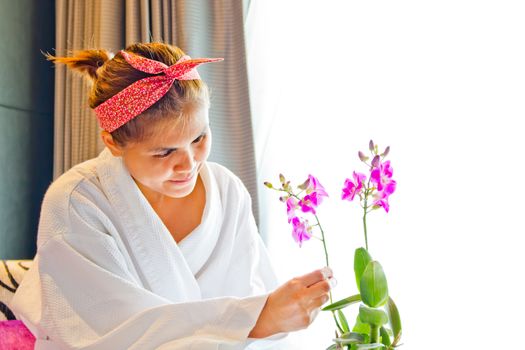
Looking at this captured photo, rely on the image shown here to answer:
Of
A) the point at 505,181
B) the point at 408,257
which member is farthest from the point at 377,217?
the point at 505,181

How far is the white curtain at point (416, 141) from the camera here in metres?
1.73

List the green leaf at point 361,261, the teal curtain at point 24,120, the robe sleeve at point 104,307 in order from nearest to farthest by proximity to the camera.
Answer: the green leaf at point 361,261, the robe sleeve at point 104,307, the teal curtain at point 24,120

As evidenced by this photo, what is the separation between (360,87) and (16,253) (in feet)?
4.21

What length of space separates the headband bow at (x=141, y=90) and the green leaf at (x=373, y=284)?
0.54 metres

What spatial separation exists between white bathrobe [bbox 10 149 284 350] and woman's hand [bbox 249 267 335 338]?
0.08ft

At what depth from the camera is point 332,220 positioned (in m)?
2.04

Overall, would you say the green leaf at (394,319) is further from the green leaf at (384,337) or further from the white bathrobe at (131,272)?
the white bathrobe at (131,272)

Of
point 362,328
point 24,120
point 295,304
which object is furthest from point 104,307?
point 24,120

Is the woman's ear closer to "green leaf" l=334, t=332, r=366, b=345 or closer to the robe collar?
the robe collar

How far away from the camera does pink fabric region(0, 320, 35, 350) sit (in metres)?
1.55

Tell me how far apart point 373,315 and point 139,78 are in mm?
675

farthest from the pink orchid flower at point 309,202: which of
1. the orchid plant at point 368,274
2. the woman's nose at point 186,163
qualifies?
the woman's nose at point 186,163

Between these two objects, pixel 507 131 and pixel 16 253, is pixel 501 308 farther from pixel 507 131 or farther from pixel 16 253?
pixel 16 253

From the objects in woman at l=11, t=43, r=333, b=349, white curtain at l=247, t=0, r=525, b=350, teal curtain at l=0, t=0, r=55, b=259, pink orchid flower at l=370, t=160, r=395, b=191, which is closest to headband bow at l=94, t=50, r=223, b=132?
woman at l=11, t=43, r=333, b=349
